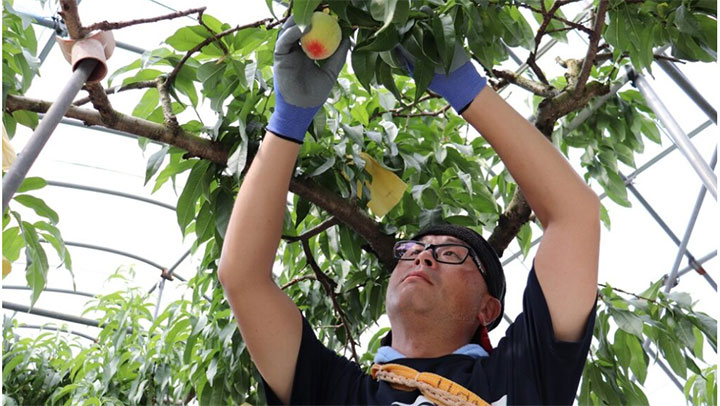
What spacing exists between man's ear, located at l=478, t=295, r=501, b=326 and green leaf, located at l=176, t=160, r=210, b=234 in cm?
66

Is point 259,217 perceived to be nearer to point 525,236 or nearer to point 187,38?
point 187,38

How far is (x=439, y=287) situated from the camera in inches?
66.0

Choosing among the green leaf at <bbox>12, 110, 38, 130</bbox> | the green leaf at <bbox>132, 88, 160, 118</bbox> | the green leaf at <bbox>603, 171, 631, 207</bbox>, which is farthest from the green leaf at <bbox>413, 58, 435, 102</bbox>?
the green leaf at <bbox>603, 171, 631, 207</bbox>

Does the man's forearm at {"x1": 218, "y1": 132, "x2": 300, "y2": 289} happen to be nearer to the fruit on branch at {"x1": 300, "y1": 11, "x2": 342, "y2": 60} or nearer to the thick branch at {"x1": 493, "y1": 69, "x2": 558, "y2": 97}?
the fruit on branch at {"x1": 300, "y1": 11, "x2": 342, "y2": 60}

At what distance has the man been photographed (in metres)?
1.49

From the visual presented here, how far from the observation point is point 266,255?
162 centimetres

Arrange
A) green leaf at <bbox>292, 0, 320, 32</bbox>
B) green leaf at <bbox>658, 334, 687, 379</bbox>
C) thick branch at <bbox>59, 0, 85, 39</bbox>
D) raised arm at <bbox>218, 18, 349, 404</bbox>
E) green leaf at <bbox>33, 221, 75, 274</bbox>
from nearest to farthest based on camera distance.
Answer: green leaf at <bbox>292, 0, 320, 32</bbox> < thick branch at <bbox>59, 0, 85, 39</bbox> < raised arm at <bbox>218, 18, 349, 404</bbox> < green leaf at <bbox>33, 221, 75, 274</bbox> < green leaf at <bbox>658, 334, 687, 379</bbox>

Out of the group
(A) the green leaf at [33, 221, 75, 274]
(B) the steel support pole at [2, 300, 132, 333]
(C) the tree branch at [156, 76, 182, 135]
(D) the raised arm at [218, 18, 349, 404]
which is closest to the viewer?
(D) the raised arm at [218, 18, 349, 404]

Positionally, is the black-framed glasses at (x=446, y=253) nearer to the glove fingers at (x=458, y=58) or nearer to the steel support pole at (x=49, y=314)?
the glove fingers at (x=458, y=58)

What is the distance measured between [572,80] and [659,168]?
3708 millimetres

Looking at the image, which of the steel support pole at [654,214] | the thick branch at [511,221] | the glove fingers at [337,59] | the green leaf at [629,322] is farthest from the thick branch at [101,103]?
the steel support pole at [654,214]

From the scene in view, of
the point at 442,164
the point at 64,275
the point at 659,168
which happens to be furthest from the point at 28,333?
the point at 442,164

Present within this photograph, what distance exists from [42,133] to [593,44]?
1.12m

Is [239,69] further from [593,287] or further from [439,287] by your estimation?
[593,287]
